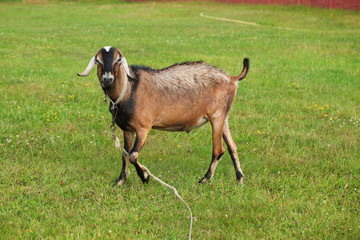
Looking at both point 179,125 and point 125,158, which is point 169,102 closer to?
point 179,125

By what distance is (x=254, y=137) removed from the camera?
30.5 feet

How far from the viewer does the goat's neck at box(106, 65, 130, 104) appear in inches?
260

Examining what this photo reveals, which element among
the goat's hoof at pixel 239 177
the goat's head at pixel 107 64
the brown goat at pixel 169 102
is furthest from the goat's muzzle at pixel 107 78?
the goat's hoof at pixel 239 177

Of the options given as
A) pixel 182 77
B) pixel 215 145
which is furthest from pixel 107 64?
pixel 215 145

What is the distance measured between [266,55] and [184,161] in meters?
11.7

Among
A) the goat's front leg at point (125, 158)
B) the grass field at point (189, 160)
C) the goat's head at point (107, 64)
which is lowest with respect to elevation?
the grass field at point (189, 160)

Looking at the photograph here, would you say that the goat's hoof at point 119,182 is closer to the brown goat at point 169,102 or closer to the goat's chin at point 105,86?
the brown goat at point 169,102

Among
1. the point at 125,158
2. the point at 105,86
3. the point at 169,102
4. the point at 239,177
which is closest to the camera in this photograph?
the point at 105,86

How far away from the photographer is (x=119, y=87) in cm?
665

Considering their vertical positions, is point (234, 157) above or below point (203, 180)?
above

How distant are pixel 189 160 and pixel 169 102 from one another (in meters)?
1.43

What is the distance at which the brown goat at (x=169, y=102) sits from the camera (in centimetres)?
674

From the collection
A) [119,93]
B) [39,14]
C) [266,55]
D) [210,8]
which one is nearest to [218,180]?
[119,93]

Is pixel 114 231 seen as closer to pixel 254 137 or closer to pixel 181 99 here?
pixel 181 99
